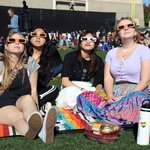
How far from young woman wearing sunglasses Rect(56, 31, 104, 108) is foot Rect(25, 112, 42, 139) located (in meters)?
1.69

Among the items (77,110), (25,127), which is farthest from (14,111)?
(77,110)

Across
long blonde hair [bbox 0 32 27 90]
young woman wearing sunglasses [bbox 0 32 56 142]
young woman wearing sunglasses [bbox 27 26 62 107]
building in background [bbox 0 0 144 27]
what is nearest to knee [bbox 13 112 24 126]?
young woman wearing sunglasses [bbox 0 32 56 142]

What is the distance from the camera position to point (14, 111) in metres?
4.57

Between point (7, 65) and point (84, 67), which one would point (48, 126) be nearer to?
point (7, 65)

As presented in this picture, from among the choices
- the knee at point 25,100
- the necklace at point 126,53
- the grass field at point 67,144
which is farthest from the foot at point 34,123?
the necklace at point 126,53

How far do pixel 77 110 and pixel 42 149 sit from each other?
1.43 metres

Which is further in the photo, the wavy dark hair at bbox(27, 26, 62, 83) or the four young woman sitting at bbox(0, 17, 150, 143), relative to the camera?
the wavy dark hair at bbox(27, 26, 62, 83)

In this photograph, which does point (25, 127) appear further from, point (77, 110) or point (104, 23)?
point (104, 23)

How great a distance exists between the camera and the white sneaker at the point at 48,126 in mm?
4086

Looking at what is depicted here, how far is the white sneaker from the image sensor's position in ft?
13.4

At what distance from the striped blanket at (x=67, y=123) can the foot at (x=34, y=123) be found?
293 mm

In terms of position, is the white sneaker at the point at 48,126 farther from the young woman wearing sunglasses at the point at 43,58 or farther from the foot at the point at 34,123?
the young woman wearing sunglasses at the point at 43,58

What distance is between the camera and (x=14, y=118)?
4512 millimetres

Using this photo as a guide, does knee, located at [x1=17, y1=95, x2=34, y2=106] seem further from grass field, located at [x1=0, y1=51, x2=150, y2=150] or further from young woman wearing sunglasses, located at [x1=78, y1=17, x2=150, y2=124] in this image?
young woman wearing sunglasses, located at [x1=78, y1=17, x2=150, y2=124]
